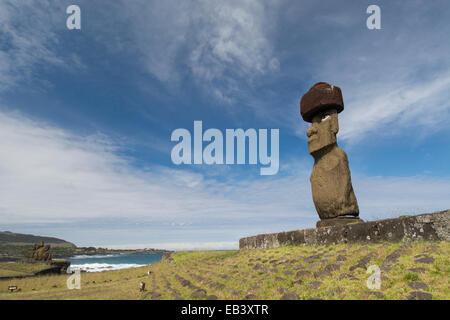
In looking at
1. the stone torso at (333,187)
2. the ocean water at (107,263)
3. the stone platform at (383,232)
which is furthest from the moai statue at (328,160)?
the ocean water at (107,263)

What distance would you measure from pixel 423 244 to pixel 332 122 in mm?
6078

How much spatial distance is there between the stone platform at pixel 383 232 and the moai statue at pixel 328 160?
0.92m

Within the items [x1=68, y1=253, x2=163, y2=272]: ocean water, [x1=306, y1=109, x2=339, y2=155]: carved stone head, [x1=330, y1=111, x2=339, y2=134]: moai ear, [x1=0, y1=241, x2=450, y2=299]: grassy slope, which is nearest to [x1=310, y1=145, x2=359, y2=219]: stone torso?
[x1=306, y1=109, x2=339, y2=155]: carved stone head

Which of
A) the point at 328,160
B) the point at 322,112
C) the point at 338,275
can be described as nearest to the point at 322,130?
the point at 322,112

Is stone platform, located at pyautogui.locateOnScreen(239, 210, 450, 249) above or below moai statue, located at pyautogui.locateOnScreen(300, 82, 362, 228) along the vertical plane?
below

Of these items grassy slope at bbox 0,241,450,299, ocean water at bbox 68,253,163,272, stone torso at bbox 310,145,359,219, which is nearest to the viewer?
grassy slope at bbox 0,241,450,299

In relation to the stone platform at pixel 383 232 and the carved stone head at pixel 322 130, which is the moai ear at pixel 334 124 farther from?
the stone platform at pixel 383 232

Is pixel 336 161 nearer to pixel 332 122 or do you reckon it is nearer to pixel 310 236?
pixel 332 122

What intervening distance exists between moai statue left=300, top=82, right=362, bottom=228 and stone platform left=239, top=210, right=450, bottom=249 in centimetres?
92

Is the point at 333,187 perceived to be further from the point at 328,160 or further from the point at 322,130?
the point at 322,130

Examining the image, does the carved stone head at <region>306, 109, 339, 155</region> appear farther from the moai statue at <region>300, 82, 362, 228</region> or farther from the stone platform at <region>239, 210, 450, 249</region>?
the stone platform at <region>239, 210, 450, 249</region>

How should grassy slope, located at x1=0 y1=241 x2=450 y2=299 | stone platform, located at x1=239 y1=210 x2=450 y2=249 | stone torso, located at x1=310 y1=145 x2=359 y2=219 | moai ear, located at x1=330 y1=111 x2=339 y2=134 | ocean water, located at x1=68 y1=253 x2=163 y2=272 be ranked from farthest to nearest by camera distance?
ocean water, located at x1=68 y1=253 x2=163 y2=272 → moai ear, located at x1=330 y1=111 x2=339 y2=134 → stone torso, located at x1=310 y1=145 x2=359 y2=219 → stone platform, located at x1=239 y1=210 x2=450 y2=249 → grassy slope, located at x1=0 y1=241 x2=450 y2=299

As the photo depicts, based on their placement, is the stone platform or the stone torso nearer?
the stone platform

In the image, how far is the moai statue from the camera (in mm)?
10055
